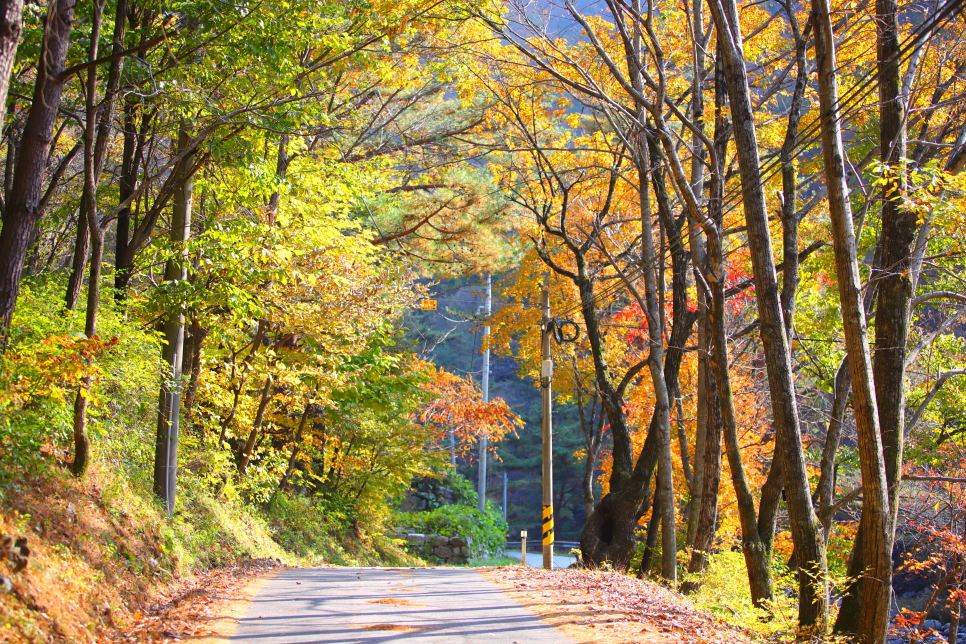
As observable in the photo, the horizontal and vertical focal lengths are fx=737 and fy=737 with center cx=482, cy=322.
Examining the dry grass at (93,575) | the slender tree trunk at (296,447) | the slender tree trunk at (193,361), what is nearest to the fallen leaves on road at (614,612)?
the dry grass at (93,575)

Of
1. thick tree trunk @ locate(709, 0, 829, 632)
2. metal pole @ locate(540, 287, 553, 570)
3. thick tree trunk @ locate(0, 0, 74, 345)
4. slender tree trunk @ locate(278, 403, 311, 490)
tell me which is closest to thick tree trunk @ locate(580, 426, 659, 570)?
metal pole @ locate(540, 287, 553, 570)

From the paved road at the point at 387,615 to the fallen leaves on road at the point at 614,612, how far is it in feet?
0.87

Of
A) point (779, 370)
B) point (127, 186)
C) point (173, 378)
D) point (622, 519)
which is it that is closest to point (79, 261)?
point (173, 378)

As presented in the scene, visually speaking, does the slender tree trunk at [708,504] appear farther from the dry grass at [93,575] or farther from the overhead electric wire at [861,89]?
the dry grass at [93,575]

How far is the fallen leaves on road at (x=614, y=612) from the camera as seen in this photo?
21.3 feet

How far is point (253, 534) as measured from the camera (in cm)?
1516

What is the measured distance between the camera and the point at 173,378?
10414 mm

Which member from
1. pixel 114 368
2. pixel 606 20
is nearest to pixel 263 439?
pixel 114 368

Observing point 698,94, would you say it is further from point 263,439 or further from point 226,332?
point 263,439

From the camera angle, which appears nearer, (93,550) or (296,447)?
(93,550)

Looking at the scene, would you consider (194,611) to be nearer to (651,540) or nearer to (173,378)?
(173,378)

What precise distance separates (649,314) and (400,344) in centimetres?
1321

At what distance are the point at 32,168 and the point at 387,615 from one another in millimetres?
5535

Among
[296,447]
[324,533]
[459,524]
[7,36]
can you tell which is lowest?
[459,524]
